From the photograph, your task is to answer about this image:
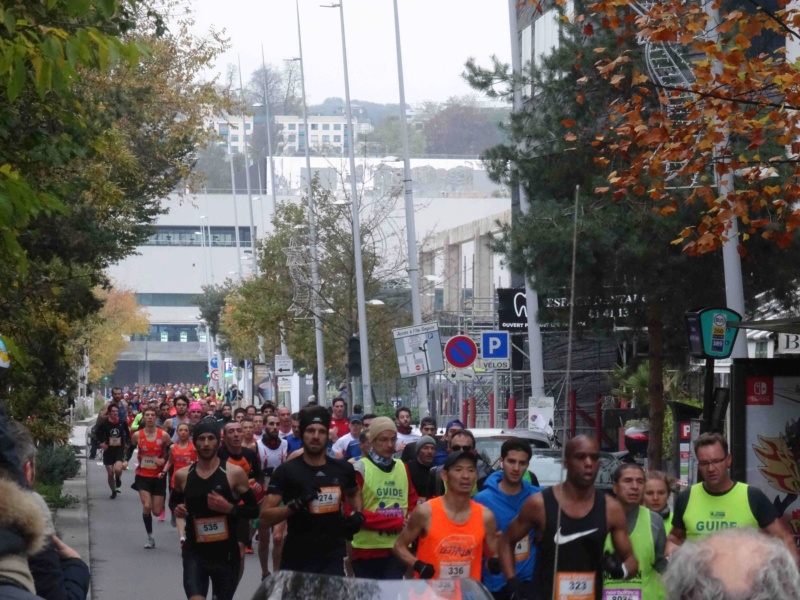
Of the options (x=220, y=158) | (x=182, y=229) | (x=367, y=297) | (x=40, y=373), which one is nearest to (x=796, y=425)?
(x=40, y=373)

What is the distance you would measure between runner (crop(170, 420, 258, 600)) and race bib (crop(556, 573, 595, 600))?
11.6 feet

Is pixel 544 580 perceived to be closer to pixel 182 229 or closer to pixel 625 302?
pixel 625 302

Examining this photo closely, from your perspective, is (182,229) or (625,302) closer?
(625,302)

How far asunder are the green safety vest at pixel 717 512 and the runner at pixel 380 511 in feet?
7.64

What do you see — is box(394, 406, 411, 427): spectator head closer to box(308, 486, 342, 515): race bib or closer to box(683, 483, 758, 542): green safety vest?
box(308, 486, 342, 515): race bib

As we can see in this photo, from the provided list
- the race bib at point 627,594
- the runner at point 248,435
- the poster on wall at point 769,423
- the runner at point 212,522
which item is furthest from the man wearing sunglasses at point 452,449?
the runner at point 248,435

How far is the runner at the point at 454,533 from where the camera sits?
26.4 feet

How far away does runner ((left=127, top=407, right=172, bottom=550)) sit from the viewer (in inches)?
724

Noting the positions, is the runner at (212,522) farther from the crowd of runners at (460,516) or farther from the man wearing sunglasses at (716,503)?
the man wearing sunglasses at (716,503)

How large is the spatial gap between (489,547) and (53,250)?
1182cm

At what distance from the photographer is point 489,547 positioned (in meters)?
8.16

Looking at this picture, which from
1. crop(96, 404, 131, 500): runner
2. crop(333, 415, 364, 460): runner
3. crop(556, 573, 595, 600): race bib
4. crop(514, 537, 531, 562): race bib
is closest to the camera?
crop(556, 573, 595, 600): race bib

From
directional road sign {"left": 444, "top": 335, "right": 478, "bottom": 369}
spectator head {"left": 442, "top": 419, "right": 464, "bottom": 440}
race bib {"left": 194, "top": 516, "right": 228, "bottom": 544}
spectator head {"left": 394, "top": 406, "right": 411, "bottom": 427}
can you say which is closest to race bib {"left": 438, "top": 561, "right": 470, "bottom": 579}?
race bib {"left": 194, "top": 516, "right": 228, "bottom": 544}

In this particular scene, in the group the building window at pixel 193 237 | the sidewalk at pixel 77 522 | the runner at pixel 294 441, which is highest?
the building window at pixel 193 237
